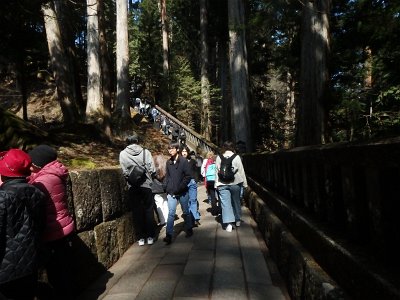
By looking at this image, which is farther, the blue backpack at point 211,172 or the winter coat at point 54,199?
the blue backpack at point 211,172

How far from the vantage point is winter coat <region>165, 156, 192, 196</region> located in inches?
275

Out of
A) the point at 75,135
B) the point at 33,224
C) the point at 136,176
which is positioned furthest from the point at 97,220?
the point at 75,135

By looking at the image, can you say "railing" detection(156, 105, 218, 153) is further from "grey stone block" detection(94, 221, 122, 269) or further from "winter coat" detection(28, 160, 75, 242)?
"winter coat" detection(28, 160, 75, 242)

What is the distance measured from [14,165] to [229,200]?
201 inches

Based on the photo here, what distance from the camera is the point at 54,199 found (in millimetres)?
3725

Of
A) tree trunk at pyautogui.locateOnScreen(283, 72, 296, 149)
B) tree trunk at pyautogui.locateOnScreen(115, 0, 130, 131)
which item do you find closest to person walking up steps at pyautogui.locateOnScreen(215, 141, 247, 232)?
tree trunk at pyautogui.locateOnScreen(115, 0, 130, 131)

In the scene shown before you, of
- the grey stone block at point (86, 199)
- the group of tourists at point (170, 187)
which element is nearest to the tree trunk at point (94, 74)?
the group of tourists at point (170, 187)

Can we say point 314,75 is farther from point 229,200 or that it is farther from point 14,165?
point 14,165

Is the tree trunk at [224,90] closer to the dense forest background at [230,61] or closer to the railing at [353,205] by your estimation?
the dense forest background at [230,61]

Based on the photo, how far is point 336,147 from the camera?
319 cm

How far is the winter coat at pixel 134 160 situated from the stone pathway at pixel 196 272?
45.4 inches

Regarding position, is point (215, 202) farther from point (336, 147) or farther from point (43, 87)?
point (43, 87)

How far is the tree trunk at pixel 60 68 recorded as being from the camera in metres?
15.7

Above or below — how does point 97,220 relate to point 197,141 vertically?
below
